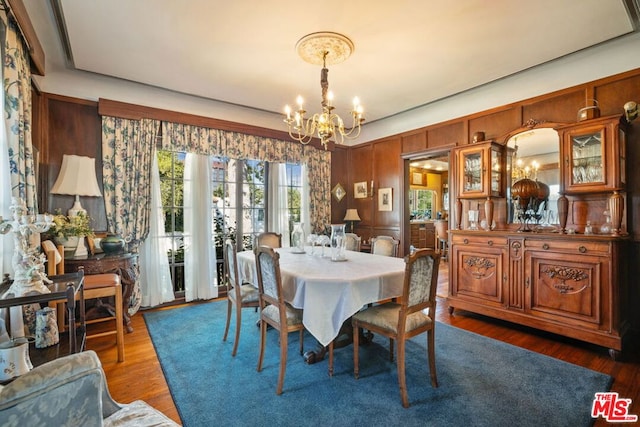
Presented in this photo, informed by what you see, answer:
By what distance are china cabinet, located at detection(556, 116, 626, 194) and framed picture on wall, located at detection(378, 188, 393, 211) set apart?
2.39m

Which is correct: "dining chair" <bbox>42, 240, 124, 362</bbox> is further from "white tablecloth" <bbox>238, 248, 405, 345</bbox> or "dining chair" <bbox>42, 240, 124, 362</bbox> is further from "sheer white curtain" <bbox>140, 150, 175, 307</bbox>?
"white tablecloth" <bbox>238, 248, 405, 345</bbox>

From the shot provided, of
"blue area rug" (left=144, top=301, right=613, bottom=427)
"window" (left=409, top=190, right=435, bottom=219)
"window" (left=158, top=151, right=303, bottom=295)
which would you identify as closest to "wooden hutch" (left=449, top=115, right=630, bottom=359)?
"blue area rug" (left=144, top=301, right=613, bottom=427)

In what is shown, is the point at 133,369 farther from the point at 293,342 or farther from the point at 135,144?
the point at 135,144

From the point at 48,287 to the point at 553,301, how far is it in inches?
155

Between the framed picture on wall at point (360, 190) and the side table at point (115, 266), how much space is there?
3.63 m

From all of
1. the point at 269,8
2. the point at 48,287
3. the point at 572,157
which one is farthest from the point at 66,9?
the point at 572,157

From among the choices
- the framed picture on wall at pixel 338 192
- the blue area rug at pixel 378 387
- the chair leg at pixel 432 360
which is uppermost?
Answer: the framed picture on wall at pixel 338 192

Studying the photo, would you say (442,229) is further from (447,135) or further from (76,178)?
(76,178)

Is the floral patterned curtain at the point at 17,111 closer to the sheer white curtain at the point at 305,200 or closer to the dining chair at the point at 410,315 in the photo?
the dining chair at the point at 410,315

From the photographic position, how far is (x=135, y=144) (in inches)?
146

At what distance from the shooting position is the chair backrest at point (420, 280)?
1976mm

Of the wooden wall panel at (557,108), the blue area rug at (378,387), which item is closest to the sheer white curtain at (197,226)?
the blue area rug at (378,387)

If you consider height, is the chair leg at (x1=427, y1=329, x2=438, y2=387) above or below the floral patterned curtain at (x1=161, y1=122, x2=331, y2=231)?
below

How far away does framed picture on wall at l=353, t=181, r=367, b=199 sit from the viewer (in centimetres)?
553
